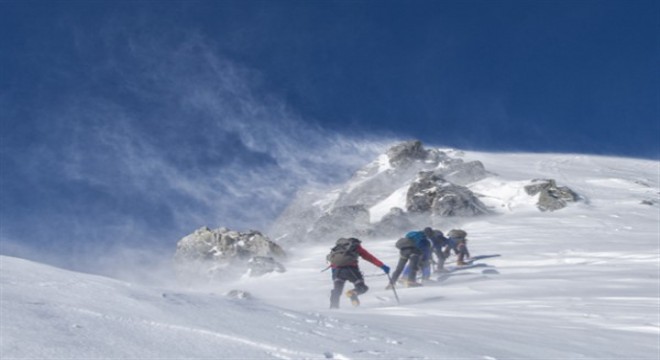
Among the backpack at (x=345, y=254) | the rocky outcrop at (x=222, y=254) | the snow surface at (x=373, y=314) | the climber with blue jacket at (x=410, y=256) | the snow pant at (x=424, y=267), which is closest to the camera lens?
the snow surface at (x=373, y=314)

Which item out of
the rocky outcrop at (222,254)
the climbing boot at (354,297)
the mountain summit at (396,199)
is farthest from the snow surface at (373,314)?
the mountain summit at (396,199)

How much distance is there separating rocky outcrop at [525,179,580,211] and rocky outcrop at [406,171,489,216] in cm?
260

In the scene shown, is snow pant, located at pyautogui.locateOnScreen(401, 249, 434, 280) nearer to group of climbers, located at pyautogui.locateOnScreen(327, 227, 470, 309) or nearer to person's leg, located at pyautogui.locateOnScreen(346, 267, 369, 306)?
group of climbers, located at pyautogui.locateOnScreen(327, 227, 470, 309)

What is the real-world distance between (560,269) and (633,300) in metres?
6.75

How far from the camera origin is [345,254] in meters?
15.0

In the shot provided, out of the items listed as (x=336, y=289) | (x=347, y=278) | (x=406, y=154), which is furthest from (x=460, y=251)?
(x=406, y=154)

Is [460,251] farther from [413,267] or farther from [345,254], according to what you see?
[345,254]

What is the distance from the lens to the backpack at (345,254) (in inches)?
589

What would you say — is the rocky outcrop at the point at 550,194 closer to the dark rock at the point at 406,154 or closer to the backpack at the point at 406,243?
the dark rock at the point at 406,154

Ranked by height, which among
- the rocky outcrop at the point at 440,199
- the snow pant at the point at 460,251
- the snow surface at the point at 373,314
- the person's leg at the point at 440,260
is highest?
the rocky outcrop at the point at 440,199

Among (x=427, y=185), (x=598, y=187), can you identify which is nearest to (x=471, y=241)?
(x=427, y=185)

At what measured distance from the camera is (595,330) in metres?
9.94

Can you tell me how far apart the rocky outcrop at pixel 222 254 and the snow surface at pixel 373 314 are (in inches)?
135

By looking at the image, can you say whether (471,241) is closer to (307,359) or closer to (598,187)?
(598,187)
